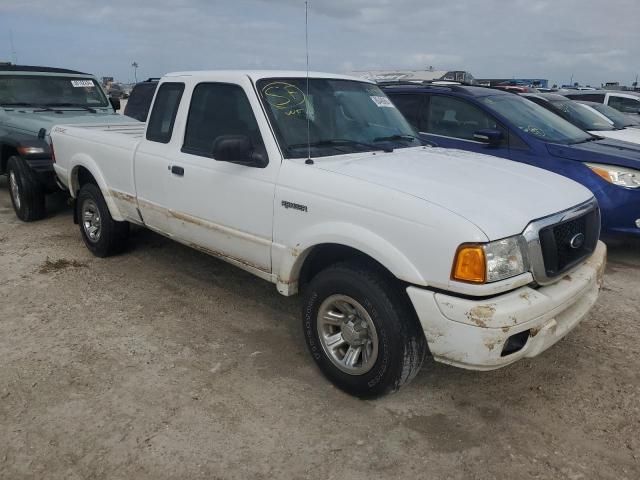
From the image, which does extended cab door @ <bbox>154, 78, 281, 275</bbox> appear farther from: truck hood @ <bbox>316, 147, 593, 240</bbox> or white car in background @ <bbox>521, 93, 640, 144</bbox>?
white car in background @ <bbox>521, 93, 640, 144</bbox>

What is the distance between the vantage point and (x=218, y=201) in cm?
370

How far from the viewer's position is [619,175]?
5.37 metres

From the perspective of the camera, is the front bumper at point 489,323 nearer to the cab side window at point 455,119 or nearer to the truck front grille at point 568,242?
the truck front grille at point 568,242

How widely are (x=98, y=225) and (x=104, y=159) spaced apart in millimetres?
796

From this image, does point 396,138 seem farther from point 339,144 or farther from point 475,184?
point 475,184

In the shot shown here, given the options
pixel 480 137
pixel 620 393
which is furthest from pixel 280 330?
pixel 480 137

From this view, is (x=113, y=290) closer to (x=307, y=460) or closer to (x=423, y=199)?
(x=307, y=460)

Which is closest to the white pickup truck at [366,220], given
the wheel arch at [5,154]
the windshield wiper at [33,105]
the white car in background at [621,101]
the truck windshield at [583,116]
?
the wheel arch at [5,154]

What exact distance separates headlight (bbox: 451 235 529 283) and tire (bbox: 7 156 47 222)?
5.75 meters

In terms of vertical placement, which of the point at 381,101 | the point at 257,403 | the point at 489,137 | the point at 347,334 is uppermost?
the point at 381,101

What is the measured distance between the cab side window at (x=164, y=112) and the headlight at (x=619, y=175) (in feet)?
13.7

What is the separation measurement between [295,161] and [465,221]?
121 centimetres

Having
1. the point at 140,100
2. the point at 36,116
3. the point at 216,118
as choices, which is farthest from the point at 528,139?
the point at 140,100

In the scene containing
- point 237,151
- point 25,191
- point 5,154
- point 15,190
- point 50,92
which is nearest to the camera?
point 237,151
